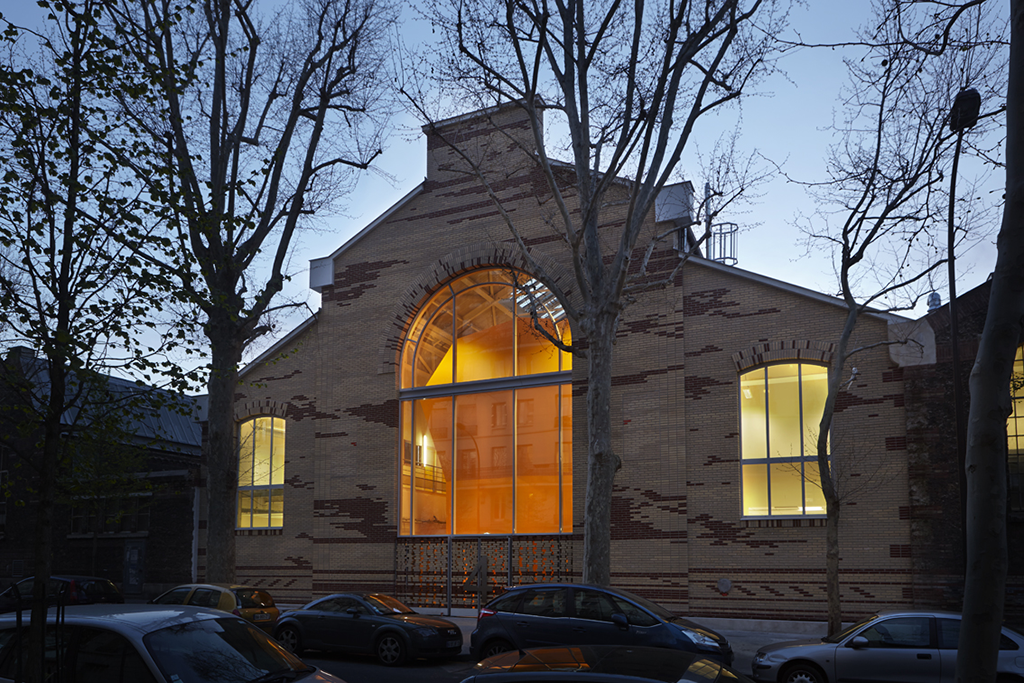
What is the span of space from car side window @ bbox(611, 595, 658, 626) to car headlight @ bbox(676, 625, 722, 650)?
416 mm

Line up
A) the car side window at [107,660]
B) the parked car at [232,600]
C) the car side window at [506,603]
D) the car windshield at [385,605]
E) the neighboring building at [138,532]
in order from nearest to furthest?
the car side window at [107,660]
the car side window at [506,603]
the car windshield at [385,605]
the parked car at [232,600]
the neighboring building at [138,532]

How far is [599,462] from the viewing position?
52.5 ft

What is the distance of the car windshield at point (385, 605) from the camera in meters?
14.9

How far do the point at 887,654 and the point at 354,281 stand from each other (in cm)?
1788

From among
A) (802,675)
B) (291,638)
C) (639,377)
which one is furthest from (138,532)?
(802,675)

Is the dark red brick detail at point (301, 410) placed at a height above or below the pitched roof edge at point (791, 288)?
below

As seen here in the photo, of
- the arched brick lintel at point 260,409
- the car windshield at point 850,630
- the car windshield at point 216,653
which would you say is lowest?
the car windshield at point 850,630

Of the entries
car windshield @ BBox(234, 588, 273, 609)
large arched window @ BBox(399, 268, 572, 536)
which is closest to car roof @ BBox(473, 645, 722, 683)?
car windshield @ BBox(234, 588, 273, 609)

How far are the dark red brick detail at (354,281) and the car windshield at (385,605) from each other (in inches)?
434

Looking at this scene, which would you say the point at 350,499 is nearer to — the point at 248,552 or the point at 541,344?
the point at 248,552

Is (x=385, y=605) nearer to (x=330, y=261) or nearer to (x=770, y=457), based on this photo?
(x=770, y=457)

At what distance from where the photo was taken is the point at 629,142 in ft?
52.7

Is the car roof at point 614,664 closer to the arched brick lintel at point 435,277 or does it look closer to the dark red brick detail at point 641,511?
the dark red brick detail at point 641,511

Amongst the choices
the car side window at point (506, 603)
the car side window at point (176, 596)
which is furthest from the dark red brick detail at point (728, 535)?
the car side window at point (176, 596)
